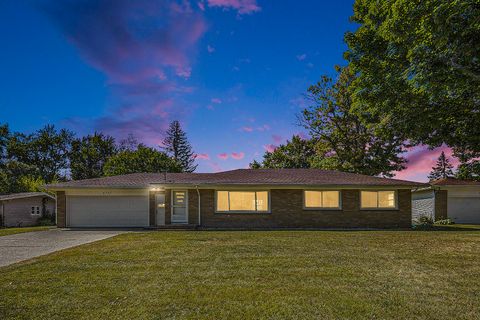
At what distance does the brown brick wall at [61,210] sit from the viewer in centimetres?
1706

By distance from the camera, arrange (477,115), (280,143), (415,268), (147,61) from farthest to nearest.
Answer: (280,143)
(147,61)
(477,115)
(415,268)

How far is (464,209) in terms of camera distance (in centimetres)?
2228

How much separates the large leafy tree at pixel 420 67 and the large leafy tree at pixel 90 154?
148ft

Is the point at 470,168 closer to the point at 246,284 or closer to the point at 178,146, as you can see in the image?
the point at 246,284

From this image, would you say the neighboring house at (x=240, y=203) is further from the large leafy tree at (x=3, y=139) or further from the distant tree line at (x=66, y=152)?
the large leafy tree at (x=3, y=139)

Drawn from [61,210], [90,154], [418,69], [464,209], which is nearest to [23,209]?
[61,210]

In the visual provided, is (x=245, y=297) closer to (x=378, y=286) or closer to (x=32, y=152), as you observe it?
(x=378, y=286)

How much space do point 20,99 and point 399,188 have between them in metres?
29.6

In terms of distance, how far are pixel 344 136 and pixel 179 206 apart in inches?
706

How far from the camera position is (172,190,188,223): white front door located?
1673 centimetres

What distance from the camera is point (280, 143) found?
147 ft

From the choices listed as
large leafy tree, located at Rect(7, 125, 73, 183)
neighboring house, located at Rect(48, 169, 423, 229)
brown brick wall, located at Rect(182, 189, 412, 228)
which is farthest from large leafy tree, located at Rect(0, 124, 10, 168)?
brown brick wall, located at Rect(182, 189, 412, 228)

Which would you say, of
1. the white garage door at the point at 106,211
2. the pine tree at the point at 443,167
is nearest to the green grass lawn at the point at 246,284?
the white garage door at the point at 106,211

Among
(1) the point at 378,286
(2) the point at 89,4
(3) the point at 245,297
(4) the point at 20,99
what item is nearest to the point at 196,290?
(3) the point at 245,297
